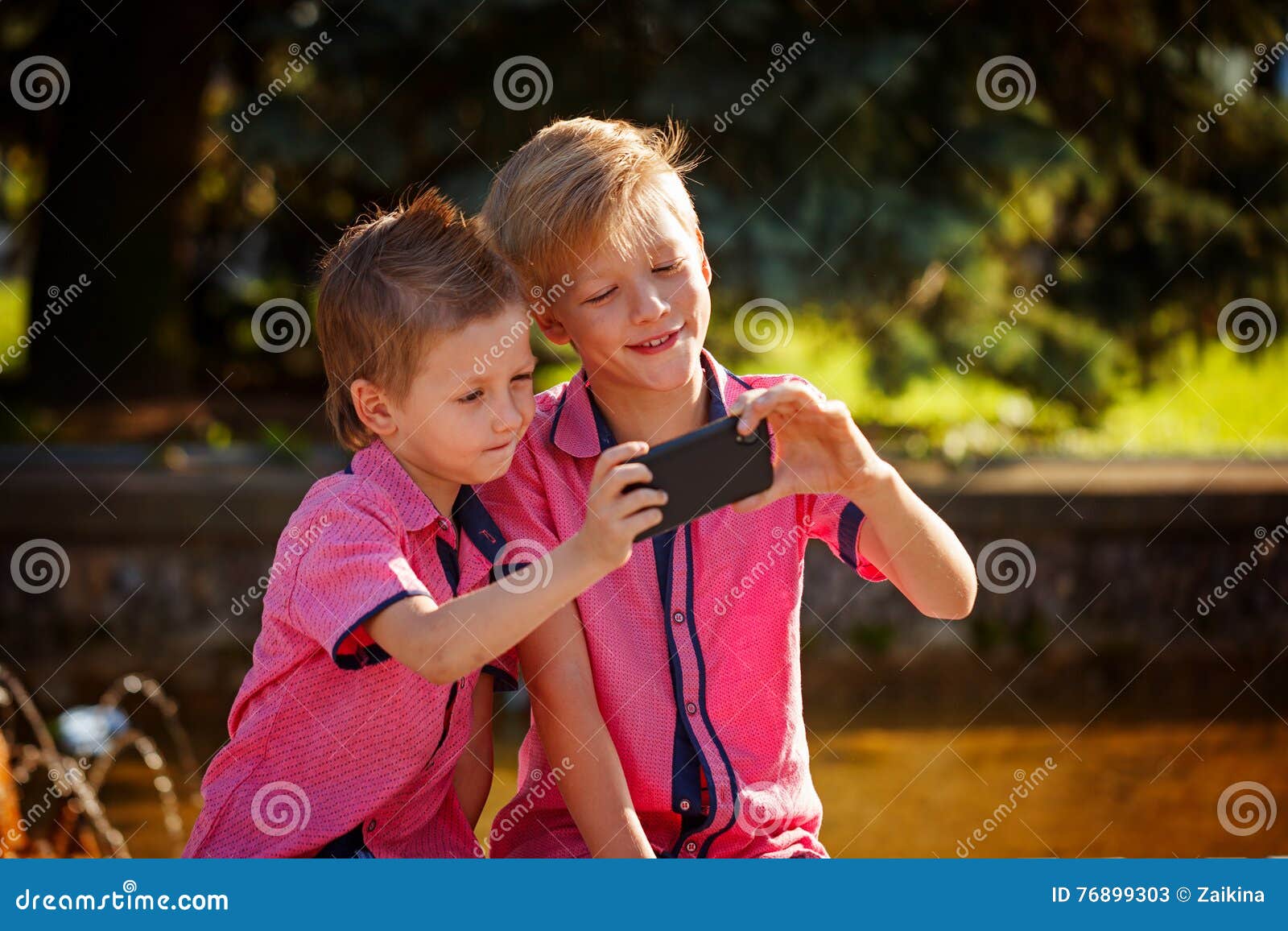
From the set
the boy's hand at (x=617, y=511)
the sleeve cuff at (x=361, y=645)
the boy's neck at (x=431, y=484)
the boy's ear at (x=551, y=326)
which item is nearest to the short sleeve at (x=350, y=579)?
the sleeve cuff at (x=361, y=645)

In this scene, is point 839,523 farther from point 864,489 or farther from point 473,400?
point 473,400

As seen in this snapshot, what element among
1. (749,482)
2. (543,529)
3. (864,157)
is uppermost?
(864,157)

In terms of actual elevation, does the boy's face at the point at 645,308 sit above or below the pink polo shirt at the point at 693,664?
above

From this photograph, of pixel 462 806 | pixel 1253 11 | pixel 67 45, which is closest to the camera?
pixel 462 806

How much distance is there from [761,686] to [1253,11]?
6112mm

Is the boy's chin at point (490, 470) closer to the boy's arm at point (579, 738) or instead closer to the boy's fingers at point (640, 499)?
the boy's arm at point (579, 738)

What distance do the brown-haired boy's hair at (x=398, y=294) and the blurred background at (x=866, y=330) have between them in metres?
2.89

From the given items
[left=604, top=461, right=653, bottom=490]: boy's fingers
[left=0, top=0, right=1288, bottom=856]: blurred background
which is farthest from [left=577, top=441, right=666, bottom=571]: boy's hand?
[left=0, top=0, right=1288, bottom=856]: blurred background

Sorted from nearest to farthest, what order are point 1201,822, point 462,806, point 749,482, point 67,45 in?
1. point 749,482
2. point 462,806
3. point 1201,822
4. point 67,45

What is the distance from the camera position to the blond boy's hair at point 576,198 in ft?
6.72

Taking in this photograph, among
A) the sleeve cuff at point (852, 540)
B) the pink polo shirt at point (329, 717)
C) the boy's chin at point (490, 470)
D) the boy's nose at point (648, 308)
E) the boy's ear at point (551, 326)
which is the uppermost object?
the boy's nose at point (648, 308)

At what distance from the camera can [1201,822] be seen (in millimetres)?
4562

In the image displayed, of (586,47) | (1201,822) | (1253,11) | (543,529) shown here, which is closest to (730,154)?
(586,47)

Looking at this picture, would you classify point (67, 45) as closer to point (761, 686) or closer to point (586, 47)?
point (586, 47)
